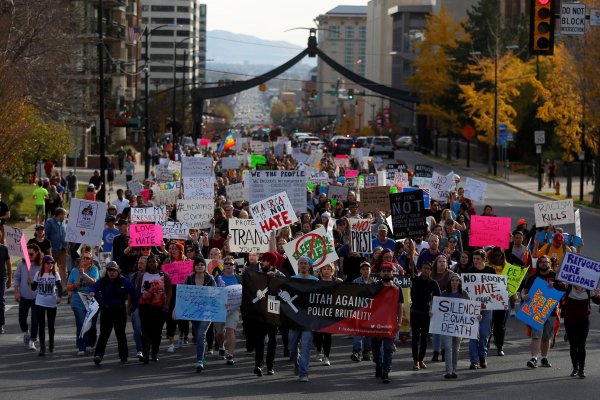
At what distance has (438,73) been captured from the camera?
95.0 m

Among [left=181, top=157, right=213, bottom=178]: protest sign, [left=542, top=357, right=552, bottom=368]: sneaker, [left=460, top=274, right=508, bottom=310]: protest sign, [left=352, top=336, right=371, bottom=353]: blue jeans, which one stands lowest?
[left=542, top=357, right=552, bottom=368]: sneaker

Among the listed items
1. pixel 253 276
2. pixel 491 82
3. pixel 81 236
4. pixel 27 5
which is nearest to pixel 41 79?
pixel 27 5

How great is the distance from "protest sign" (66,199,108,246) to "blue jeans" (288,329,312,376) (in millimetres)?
6033

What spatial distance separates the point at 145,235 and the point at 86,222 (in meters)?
1.56

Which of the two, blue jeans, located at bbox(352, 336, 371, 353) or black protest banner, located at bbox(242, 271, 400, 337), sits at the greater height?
black protest banner, located at bbox(242, 271, 400, 337)

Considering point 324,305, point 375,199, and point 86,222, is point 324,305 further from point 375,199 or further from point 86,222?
point 375,199

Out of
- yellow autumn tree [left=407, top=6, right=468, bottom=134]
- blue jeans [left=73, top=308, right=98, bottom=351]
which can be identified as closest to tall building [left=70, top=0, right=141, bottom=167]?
yellow autumn tree [left=407, top=6, right=468, bottom=134]

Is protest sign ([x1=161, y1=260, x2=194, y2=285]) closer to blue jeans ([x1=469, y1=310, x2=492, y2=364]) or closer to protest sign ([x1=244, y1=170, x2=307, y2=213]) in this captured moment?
blue jeans ([x1=469, y1=310, x2=492, y2=364])

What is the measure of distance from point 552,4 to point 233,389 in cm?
964

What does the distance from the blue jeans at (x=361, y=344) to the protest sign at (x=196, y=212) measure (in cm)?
844

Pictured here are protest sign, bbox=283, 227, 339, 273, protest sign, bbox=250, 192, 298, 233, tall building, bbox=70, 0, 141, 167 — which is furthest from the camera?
tall building, bbox=70, 0, 141, 167

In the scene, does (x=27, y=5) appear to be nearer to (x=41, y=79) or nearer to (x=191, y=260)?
(x=41, y=79)

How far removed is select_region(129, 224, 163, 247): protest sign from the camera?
21203mm

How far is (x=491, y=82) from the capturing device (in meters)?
83.4
